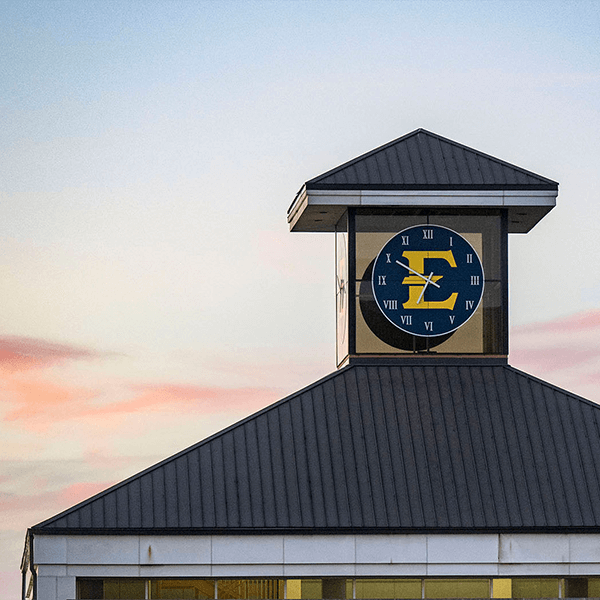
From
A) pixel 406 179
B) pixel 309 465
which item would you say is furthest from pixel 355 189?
pixel 309 465

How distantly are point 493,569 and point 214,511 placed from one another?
5416 mm

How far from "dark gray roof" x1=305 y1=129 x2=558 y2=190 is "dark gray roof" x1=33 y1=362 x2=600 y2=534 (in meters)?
4.12

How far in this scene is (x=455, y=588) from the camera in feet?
94.7

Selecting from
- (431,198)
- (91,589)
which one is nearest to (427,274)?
(431,198)

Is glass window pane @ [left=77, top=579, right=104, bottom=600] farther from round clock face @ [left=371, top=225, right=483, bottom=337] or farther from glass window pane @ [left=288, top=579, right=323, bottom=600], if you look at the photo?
round clock face @ [left=371, top=225, right=483, bottom=337]

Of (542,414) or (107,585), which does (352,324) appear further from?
(107,585)

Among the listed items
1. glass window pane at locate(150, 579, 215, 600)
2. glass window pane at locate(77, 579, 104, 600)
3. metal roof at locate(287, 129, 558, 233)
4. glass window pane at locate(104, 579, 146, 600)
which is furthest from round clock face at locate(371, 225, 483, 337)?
glass window pane at locate(77, 579, 104, 600)

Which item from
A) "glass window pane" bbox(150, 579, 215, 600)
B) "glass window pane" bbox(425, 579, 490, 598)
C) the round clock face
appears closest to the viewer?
"glass window pane" bbox(150, 579, 215, 600)

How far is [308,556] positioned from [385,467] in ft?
8.51

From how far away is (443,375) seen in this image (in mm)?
32500

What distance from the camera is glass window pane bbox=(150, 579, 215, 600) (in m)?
28.5

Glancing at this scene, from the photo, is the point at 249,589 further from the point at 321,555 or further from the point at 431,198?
the point at 431,198

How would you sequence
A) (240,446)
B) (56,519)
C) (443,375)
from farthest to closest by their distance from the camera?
(443,375) < (240,446) < (56,519)

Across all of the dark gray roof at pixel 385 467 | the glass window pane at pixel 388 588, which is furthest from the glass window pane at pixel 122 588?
the glass window pane at pixel 388 588
